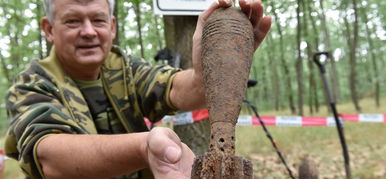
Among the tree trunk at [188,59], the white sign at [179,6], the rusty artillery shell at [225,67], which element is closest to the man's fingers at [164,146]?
the rusty artillery shell at [225,67]

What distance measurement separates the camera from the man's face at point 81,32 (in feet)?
6.25

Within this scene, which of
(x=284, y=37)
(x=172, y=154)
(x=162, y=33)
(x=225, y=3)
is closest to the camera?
(x=172, y=154)

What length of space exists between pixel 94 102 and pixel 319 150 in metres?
6.63

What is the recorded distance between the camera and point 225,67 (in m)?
1.22

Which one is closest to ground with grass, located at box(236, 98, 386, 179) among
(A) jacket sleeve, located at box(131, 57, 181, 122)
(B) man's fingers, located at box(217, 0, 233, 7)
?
(A) jacket sleeve, located at box(131, 57, 181, 122)

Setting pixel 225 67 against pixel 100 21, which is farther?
pixel 100 21

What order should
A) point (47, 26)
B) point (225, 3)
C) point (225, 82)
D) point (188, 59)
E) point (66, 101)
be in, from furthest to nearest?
point (188, 59) → point (47, 26) → point (66, 101) → point (225, 3) → point (225, 82)

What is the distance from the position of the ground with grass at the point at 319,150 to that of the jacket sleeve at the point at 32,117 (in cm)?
280

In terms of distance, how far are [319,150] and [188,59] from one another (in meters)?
5.39

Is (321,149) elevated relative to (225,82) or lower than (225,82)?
lower

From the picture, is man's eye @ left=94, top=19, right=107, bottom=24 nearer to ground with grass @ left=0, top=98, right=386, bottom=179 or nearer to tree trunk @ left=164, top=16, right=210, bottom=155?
tree trunk @ left=164, top=16, right=210, bottom=155

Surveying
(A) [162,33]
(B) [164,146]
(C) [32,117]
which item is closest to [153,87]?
(C) [32,117]

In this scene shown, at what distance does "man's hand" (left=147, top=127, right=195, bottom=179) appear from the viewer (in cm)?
102

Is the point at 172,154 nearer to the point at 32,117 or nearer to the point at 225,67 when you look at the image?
the point at 225,67
